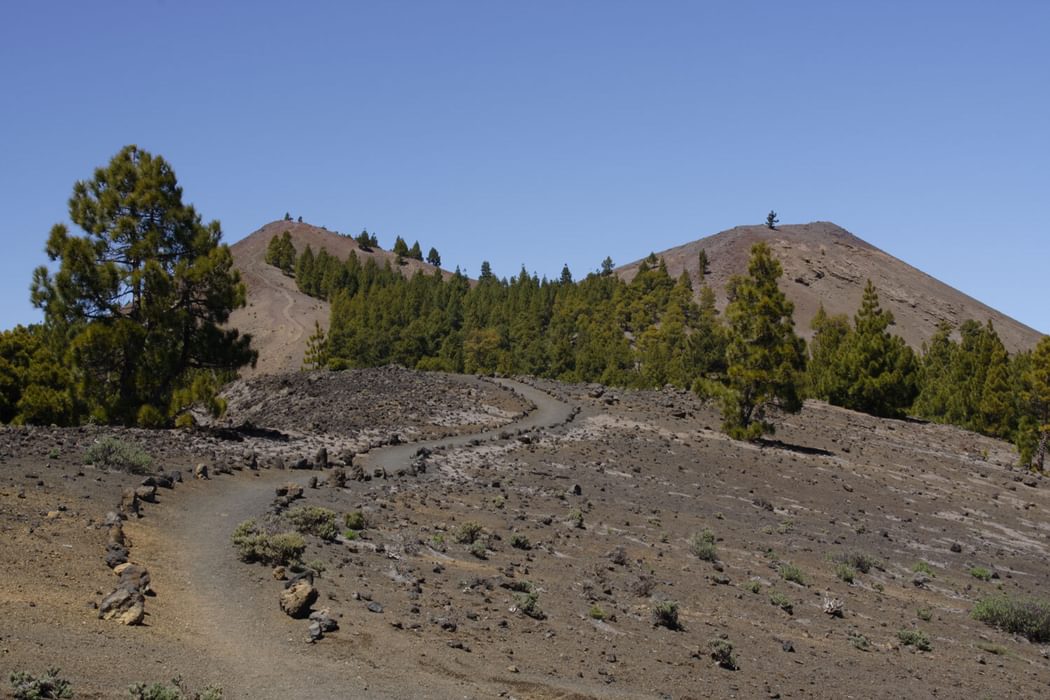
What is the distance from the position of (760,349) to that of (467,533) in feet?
90.9

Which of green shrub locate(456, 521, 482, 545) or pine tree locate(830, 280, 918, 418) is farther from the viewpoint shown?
pine tree locate(830, 280, 918, 418)

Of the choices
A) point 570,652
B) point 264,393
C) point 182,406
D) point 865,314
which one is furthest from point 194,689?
point 865,314

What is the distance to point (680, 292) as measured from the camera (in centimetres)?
13738

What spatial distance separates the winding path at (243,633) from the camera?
36.7ft

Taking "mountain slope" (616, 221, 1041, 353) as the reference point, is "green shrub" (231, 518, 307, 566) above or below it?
below

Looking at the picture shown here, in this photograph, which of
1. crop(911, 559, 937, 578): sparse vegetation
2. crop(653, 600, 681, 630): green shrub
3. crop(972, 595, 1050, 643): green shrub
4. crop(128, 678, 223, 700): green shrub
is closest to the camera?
crop(128, 678, 223, 700): green shrub

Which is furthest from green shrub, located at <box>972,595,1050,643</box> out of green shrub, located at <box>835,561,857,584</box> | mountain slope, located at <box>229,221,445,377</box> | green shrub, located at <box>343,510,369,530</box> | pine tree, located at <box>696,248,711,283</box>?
pine tree, located at <box>696,248,711,283</box>

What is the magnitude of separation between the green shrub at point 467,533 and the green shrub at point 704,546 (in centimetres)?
623

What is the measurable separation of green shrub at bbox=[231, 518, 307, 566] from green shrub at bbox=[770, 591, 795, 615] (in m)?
10.8

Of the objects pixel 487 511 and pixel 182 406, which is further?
pixel 182 406

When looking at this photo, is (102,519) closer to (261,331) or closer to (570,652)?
(570,652)

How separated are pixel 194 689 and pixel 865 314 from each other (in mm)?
79842

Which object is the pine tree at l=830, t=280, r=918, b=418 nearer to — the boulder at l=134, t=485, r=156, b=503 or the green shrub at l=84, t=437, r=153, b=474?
the green shrub at l=84, t=437, r=153, b=474

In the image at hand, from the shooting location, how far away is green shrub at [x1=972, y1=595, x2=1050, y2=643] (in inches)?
812
